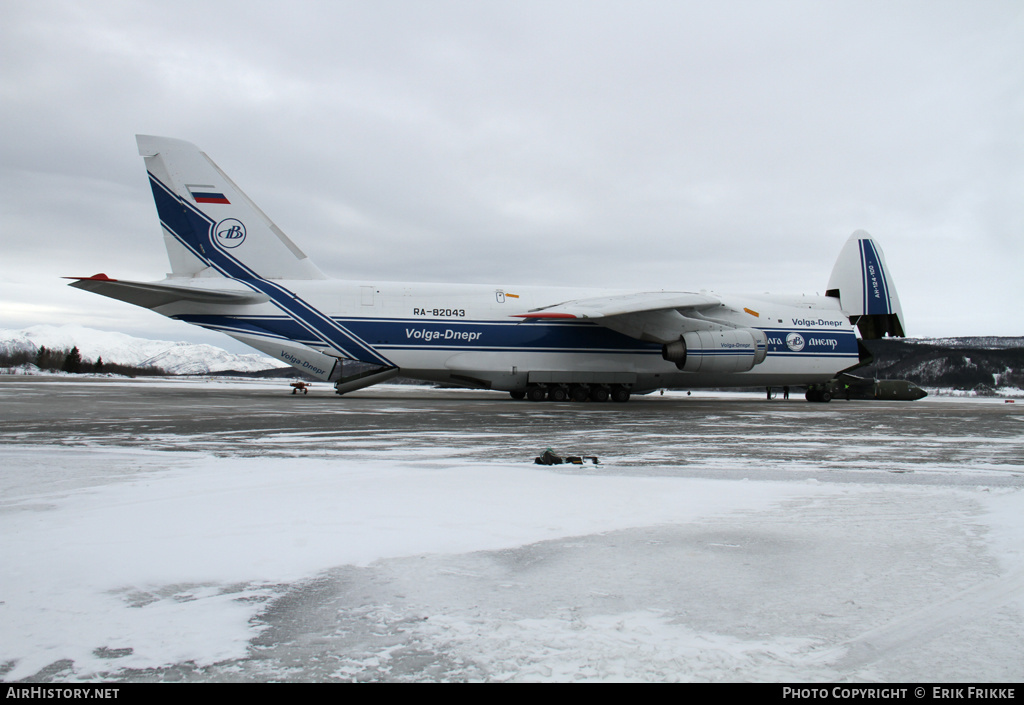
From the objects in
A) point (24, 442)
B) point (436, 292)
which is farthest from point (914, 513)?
point (436, 292)

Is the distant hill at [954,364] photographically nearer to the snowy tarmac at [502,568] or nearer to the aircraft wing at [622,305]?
the aircraft wing at [622,305]

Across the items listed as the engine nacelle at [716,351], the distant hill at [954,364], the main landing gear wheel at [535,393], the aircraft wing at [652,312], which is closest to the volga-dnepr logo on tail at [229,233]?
the aircraft wing at [652,312]

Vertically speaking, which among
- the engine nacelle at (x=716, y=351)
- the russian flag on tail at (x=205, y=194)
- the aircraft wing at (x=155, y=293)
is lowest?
the engine nacelle at (x=716, y=351)

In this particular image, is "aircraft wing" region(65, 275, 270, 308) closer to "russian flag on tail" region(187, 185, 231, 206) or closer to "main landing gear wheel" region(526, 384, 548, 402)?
"russian flag on tail" region(187, 185, 231, 206)

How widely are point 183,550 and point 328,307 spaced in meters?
13.6

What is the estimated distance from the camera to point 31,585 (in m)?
2.32

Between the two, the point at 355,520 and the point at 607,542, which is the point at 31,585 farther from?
the point at 607,542

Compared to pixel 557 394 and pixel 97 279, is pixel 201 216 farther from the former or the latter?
pixel 557 394

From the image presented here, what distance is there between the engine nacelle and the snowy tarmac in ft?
31.4

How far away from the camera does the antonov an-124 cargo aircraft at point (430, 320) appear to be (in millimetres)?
15602

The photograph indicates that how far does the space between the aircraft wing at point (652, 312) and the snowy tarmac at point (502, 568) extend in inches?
376

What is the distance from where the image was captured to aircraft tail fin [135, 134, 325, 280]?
1565cm

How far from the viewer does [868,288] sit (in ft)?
60.7

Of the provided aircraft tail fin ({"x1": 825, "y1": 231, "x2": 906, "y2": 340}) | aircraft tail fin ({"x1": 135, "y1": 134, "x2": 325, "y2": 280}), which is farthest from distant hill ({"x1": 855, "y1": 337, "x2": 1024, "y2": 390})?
aircraft tail fin ({"x1": 135, "y1": 134, "x2": 325, "y2": 280})
